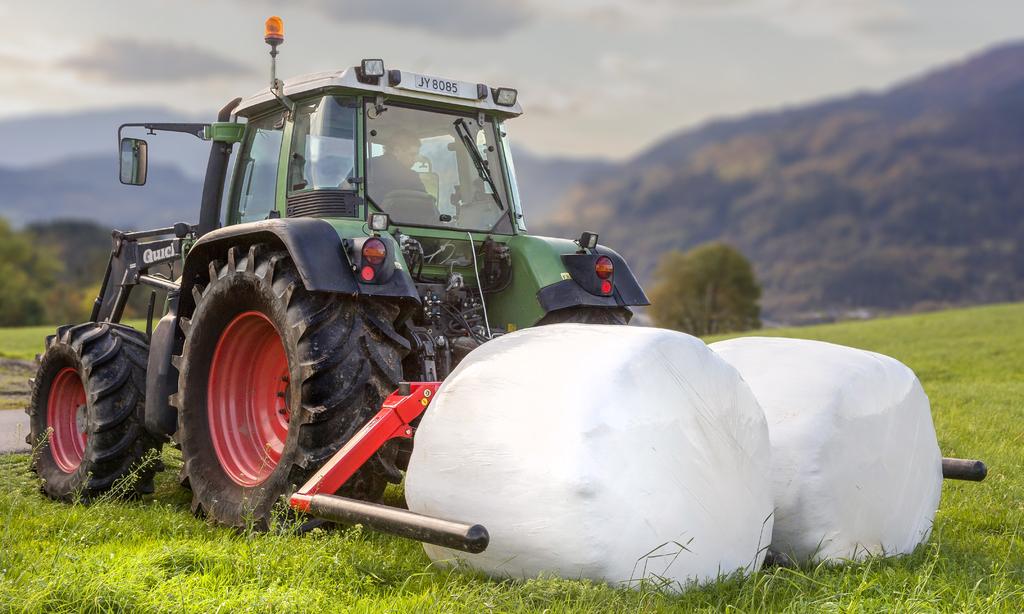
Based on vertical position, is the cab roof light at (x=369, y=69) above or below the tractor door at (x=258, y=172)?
above

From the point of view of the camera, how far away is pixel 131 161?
6.51 metres

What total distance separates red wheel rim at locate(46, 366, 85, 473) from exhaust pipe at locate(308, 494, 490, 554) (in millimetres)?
3376

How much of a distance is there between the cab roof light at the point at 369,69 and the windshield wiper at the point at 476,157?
2.39ft

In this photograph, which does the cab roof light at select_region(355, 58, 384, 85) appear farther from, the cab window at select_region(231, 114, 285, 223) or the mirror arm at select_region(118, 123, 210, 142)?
the mirror arm at select_region(118, 123, 210, 142)

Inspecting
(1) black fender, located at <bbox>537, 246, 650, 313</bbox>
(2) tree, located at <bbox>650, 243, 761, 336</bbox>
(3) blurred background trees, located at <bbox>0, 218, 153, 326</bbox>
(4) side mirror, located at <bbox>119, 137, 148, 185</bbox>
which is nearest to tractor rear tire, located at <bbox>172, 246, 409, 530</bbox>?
(1) black fender, located at <bbox>537, 246, 650, 313</bbox>

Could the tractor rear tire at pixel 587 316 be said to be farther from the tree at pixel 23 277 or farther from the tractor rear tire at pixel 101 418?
the tree at pixel 23 277

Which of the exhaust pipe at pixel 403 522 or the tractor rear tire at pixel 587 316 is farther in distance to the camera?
the tractor rear tire at pixel 587 316

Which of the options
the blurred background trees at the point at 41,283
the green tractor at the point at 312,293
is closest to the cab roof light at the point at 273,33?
the green tractor at the point at 312,293

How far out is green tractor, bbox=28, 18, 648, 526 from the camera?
457 cm

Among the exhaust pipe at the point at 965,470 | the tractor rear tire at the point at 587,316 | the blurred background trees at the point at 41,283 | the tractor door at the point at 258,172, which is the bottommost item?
the blurred background trees at the point at 41,283

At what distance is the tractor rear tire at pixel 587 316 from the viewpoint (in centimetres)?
566

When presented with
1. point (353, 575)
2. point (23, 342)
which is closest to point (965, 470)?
point (353, 575)

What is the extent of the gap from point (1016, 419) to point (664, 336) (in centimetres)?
661

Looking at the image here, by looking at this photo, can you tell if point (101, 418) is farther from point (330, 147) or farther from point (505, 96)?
point (505, 96)
